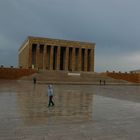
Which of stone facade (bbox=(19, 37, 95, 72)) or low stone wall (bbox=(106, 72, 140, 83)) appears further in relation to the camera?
stone facade (bbox=(19, 37, 95, 72))

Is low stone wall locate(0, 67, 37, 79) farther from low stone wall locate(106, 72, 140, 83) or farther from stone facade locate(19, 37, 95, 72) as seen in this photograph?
low stone wall locate(106, 72, 140, 83)

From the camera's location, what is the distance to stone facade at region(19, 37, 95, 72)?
212ft

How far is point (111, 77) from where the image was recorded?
182ft

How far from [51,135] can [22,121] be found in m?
1.98

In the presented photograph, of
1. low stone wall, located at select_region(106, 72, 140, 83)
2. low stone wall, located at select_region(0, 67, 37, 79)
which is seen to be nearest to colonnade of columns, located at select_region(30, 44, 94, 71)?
low stone wall, located at select_region(0, 67, 37, 79)

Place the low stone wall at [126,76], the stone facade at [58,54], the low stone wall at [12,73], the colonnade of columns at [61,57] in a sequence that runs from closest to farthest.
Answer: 1. the low stone wall at [12,73]
2. the low stone wall at [126,76]
3. the stone facade at [58,54]
4. the colonnade of columns at [61,57]

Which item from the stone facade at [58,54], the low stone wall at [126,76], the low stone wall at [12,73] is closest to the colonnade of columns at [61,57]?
the stone facade at [58,54]

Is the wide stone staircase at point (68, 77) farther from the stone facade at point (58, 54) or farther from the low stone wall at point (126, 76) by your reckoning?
the stone facade at point (58, 54)

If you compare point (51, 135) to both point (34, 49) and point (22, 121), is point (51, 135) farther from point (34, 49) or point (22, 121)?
point (34, 49)

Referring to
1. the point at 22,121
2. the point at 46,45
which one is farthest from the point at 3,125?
the point at 46,45

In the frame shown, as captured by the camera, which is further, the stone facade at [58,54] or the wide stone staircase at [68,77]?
the stone facade at [58,54]

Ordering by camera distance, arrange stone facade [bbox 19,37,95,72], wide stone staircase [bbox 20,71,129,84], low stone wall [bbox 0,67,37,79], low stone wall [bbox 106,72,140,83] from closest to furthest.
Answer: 1. wide stone staircase [bbox 20,71,129,84]
2. low stone wall [bbox 0,67,37,79]
3. low stone wall [bbox 106,72,140,83]
4. stone facade [bbox 19,37,95,72]

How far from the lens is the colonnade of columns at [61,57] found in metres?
65.9

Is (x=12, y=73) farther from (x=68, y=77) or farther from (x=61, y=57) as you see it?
(x=61, y=57)
